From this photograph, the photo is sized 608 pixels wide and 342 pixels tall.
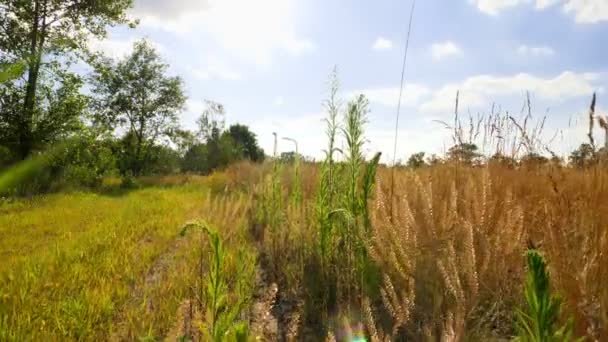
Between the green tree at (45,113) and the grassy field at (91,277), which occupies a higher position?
the green tree at (45,113)

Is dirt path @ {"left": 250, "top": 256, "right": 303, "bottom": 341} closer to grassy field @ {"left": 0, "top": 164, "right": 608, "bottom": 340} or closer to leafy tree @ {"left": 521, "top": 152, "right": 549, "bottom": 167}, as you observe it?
grassy field @ {"left": 0, "top": 164, "right": 608, "bottom": 340}

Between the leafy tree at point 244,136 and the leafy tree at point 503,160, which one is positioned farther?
the leafy tree at point 244,136

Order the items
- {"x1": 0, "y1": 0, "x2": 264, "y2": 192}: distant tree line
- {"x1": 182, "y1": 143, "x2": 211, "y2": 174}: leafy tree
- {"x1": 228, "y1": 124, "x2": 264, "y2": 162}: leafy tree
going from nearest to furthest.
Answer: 1. {"x1": 0, "y1": 0, "x2": 264, "y2": 192}: distant tree line
2. {"x1": 182, "y1": 143, "x2": 211, "y2": 174}: leafy tree
3. {"x1": 228, "y1": 124, "x2": 264, "y2": 162}: leafy tree

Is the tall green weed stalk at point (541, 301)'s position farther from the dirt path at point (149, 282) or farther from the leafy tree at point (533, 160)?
the leafy tree at point (533, 160)

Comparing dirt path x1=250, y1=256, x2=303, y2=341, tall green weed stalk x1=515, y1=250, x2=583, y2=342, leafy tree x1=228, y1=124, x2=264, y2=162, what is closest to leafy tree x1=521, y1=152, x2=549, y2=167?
dirt path x1=250, y1=256, x2=303, y2=341

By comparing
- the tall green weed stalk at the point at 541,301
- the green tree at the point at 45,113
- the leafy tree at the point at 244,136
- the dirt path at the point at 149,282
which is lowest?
the dirt path at the point at 149,282

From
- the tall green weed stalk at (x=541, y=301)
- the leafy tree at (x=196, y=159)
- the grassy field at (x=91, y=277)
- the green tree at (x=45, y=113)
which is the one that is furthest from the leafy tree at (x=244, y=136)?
the tall green weed stalk at (x=541, y=301)

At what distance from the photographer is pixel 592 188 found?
3135 millimetres

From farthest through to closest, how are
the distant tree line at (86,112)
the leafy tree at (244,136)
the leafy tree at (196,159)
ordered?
the leafy tree at (244,136) < the leafy tree at (196,159) < the distant tree line at (86,112)

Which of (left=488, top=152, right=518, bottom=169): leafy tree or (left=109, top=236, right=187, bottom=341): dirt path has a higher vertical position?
(left=488, top=152, right=518, bottom=169): leafy tree

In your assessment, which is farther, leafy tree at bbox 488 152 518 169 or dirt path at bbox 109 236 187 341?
leafy tree at bbox 488 152 518 169

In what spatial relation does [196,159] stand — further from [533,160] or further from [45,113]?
[533,160]

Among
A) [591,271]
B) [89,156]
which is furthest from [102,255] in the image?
[89,156]

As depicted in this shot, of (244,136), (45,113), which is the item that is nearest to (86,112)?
(45,113)
